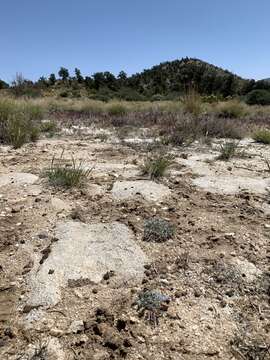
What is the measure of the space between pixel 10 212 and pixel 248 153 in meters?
3.92

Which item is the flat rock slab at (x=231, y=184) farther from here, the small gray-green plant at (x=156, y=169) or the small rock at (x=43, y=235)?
the small rock at (x=43, y=235)

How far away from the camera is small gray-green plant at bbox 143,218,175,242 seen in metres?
3.04

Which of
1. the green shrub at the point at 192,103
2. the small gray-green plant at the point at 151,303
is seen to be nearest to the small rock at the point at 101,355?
the small gray-green plant at the point at 151,303

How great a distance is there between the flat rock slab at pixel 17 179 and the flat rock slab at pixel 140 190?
84cm

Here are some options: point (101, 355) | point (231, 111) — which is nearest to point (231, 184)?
point (101, 355)

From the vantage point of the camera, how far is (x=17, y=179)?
424 centimetres

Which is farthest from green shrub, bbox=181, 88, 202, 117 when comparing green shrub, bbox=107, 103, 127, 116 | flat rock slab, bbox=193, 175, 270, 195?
flat rock slab, bbox=193, 175, 270, 195

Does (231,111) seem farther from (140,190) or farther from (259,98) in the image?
(259,98)

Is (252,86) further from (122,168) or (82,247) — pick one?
(82,247)

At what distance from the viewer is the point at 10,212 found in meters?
3.43

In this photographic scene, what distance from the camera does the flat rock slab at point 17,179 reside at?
13.5ft

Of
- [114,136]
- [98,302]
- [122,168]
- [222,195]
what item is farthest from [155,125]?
[98,302]

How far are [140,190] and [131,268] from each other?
1463 millimetres

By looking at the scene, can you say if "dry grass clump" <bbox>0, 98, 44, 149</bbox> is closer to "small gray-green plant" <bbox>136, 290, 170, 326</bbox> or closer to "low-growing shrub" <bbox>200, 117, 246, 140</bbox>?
"low-growing shrub" <bbox>200, 117, 246, 140</bbox>
